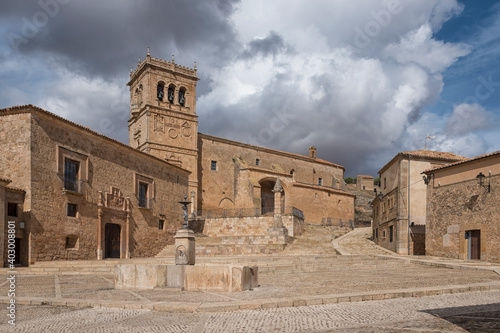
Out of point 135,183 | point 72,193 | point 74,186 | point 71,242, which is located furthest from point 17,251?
point 135,183

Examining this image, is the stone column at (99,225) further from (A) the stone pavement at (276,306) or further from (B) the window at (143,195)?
(A) the stone pavement at (276,306)

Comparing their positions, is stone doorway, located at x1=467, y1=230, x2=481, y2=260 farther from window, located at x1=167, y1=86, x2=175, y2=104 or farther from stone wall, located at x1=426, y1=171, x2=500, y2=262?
window, located at x1=167, y1=86, x2=175, y2=104

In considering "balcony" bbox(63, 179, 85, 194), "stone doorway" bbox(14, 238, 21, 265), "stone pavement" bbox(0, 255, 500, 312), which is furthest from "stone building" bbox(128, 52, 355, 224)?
"stone pavement" bbox(0, 255, 500, 312)

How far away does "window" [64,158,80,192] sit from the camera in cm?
1892

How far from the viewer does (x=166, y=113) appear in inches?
1420

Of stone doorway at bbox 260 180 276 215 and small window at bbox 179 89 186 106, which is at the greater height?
small window at bbox 179 89 186 106

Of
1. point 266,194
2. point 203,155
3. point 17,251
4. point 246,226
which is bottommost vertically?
point 17,251

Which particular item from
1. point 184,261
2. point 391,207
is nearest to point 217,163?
point 391,207

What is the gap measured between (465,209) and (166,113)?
24.8 metres

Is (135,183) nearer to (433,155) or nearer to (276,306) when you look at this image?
(433,155)

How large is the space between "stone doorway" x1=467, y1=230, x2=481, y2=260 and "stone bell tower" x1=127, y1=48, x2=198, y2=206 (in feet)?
74.4

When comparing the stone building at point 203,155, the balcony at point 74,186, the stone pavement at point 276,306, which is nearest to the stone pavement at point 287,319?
the stone pavement at point 276,306

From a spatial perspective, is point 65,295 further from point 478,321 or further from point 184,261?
point 478,321

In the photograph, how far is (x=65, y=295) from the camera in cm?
877
